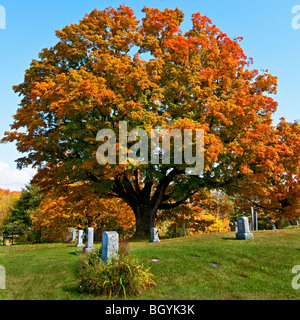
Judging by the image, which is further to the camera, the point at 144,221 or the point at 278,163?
the point at 144,221

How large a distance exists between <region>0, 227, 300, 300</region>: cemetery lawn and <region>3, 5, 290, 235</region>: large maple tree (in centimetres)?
465

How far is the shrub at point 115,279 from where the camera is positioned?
738 cm

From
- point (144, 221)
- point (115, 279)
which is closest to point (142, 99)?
point (144, 221)

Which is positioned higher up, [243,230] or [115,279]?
[243,230]

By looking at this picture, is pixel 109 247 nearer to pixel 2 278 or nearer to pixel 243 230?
pixel 2 278

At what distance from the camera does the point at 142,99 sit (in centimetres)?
1575

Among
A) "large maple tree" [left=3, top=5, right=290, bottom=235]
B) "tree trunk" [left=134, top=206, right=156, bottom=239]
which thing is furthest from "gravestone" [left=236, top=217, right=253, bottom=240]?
"tree trunk" [left=134, top=206, right=156, bottom=239]

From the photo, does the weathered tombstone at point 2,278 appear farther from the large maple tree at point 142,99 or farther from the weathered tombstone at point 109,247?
the large maple tree at point 142,99

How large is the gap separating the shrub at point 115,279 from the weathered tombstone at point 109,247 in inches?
10.2

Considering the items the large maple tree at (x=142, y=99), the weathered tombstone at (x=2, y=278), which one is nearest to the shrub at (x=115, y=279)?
the weathered tombstone at (x=2, y=278)

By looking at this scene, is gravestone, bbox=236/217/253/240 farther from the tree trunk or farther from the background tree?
the tree trunk

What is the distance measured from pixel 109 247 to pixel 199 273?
3.23 m
